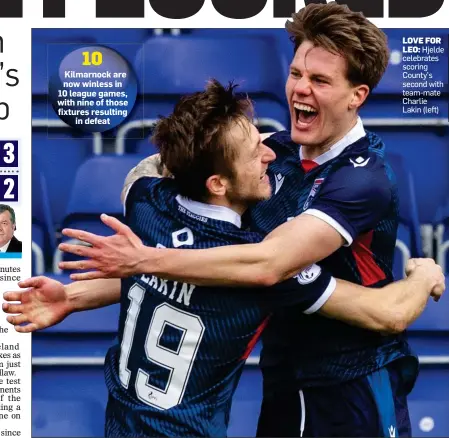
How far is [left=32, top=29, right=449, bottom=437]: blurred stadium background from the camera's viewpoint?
12.0 ft

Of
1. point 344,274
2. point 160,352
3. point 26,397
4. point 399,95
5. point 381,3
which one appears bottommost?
point 26,397

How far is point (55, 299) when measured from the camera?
3.52 m

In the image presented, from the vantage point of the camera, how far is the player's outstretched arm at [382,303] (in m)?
3.19

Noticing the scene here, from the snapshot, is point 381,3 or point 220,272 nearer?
point 220,272

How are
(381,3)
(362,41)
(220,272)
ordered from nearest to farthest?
(220,272) → (362,41) → (381,3)

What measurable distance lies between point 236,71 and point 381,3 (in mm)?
662

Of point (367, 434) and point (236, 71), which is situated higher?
point (236, 71)

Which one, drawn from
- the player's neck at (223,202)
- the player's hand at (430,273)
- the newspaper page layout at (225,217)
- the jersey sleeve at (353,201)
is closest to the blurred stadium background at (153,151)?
the newspaper page layout at (225,217)

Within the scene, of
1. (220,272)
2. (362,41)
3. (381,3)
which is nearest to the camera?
(220,272)

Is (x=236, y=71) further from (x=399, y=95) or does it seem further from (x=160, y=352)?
(x=160, y=352)

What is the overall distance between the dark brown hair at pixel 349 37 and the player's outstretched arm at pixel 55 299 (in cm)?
124

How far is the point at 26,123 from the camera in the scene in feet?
12.1

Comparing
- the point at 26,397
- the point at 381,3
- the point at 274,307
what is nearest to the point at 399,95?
the point at 381,3

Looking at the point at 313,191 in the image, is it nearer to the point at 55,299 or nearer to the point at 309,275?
the point at 309,275
